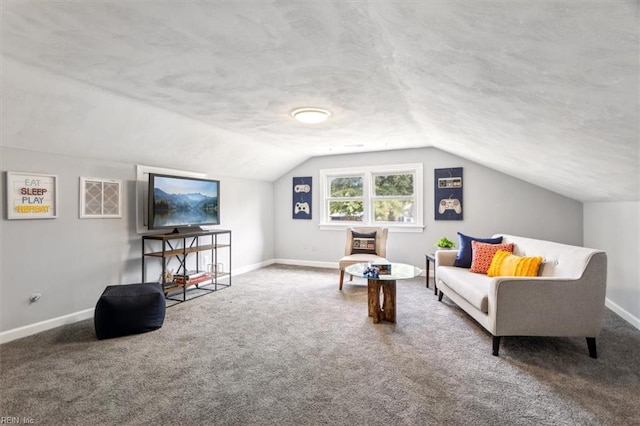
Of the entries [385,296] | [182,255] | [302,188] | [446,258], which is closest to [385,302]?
[385,296]

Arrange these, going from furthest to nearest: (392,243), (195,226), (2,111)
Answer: (392,243) → (195,226) → (2,111)

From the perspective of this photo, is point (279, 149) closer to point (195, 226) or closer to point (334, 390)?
point (195, 226)

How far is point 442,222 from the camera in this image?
5.54 metres

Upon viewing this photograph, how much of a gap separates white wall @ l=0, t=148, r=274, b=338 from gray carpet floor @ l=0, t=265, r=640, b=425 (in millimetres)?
302

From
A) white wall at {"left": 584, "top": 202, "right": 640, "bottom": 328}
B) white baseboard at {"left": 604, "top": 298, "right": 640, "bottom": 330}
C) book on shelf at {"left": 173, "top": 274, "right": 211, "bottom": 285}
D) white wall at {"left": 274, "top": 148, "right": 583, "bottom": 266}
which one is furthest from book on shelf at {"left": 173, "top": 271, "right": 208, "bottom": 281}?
white wall at {"left": 584, "top": 202, "right": 640, "bottom": 328}

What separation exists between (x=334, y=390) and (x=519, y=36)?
2214mm

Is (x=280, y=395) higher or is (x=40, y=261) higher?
(x=40, y=261)

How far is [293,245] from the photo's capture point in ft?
22.1

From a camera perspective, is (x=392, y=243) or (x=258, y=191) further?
(x=258, y=191)

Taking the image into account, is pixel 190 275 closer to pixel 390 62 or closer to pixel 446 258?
pixel 446 258

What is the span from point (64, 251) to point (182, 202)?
57.1 inches

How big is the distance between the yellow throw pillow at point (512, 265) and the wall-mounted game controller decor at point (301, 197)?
3.78 meters

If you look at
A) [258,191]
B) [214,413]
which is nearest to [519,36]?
[214,413]

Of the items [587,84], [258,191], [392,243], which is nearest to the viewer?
[587,84]
